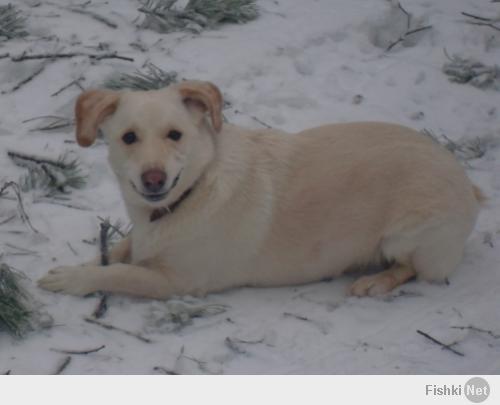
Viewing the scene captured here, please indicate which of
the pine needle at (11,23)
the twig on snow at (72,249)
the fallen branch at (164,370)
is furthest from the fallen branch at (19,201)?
the pine needle at (11,23)

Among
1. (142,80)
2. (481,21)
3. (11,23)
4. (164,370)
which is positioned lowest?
(164,370)

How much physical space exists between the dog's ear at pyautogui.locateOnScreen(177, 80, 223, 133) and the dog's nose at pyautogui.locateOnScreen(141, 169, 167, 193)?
1.27ft

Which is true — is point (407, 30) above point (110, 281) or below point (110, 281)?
above

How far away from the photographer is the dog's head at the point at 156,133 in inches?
150

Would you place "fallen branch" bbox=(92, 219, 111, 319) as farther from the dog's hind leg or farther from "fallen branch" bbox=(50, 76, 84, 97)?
"fallen branch" bbox=(50, 76, 84, 97)

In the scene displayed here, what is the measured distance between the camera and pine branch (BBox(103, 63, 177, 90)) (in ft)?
19.3

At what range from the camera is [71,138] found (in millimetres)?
5570

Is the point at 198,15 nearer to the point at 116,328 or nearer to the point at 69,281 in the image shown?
the point at 69,281

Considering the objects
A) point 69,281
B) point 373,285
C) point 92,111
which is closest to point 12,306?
point 69,281

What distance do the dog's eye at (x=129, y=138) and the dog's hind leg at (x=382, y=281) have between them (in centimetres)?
125

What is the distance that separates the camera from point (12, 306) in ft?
12.4

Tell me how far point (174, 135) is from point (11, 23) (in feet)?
10.5

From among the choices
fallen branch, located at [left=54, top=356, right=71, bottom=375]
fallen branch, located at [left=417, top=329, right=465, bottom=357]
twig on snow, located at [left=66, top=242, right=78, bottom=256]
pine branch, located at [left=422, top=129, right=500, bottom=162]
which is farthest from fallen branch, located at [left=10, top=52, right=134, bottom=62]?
fallen branch, located at [left=417, top=329, right=465, bottom=357]

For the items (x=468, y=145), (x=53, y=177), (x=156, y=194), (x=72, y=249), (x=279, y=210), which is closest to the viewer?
(x=156, y=194)
